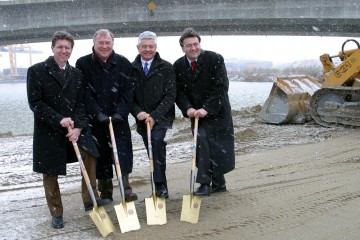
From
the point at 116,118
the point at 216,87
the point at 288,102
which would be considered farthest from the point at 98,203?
the point at 288,102

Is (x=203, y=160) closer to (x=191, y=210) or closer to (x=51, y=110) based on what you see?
(x=191, y=210)

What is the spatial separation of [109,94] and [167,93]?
0.65m

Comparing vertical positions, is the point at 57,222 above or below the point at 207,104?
below

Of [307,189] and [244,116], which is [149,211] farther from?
[244,116]

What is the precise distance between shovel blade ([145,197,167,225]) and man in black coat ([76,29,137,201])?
44 centimetres

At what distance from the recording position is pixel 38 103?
13.9 ft

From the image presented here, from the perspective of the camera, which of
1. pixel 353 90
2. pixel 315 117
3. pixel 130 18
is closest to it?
pixel 353 90

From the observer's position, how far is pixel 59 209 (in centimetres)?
437

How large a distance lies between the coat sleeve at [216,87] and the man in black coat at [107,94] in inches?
35.9

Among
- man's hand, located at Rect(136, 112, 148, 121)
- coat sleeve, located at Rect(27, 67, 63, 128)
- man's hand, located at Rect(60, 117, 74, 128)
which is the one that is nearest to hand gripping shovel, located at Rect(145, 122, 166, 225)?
man's hand, located at Rect(136, 112, 148, 121)

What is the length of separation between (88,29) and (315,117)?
47.9 ft

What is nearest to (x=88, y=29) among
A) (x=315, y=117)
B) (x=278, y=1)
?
(x=278, y=1)

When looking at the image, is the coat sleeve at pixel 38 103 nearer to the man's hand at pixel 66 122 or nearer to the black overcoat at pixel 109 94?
the man's hand at pixel 66 122

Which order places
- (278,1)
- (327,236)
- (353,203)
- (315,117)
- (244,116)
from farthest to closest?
(278,1), (244,116), (315,117), (353,203), (327,236)
